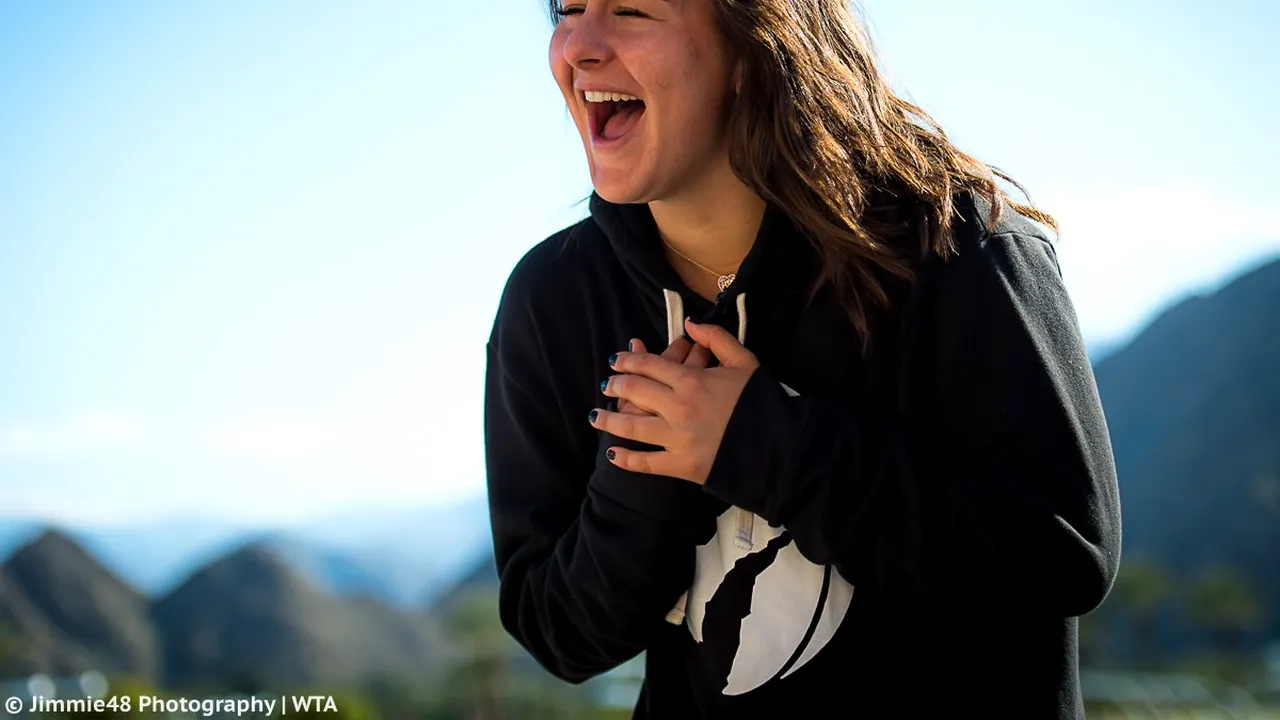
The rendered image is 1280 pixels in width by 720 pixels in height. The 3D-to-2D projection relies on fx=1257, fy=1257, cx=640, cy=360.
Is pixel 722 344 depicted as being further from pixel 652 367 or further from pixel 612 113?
pixel 612 113

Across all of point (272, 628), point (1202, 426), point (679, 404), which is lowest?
point (272, 628)

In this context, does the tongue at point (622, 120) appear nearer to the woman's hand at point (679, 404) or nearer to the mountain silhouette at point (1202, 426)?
the woman's hand at point (679, 404)

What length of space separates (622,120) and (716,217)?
0.52 ft

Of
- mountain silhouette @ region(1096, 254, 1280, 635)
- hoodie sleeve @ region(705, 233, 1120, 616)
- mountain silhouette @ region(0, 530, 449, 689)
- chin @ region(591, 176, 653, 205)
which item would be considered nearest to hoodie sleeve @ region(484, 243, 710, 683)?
hoodie sleeve @ region(705, 233, 1120, 616)

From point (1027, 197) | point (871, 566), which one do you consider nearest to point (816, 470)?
point (871, 566)

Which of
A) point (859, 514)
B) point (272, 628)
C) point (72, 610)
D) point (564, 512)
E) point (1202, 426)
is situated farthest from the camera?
point (1202, 426)

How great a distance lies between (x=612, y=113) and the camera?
143 centimetres

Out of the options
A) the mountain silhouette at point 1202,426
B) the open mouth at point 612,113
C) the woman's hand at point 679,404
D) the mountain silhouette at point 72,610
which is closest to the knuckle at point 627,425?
the woman's hand at point 679,404

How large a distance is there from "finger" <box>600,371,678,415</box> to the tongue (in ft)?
0.84

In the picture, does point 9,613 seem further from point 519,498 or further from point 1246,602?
point 1246,602

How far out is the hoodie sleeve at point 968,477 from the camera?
1.23m

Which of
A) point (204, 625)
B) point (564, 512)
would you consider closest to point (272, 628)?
point (204, 625)

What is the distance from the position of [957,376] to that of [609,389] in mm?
368

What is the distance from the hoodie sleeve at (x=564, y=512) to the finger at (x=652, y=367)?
0.10 m
